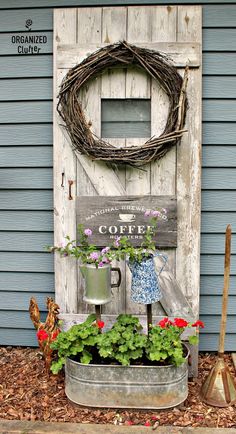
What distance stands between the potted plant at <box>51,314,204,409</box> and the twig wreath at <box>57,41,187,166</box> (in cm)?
108

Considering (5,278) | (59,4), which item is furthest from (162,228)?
(59,4)

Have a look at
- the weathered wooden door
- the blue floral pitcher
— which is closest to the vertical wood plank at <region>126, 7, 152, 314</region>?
the weathered wooden door

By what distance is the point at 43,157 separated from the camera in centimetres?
321

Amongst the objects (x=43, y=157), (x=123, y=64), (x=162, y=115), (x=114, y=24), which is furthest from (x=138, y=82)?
(x=43, y=157)

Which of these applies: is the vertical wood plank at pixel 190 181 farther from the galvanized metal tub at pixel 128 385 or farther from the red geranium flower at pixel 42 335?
the red geranium flower at pixel 42 335

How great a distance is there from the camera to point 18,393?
2.76m

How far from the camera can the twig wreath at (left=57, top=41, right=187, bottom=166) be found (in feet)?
9.32

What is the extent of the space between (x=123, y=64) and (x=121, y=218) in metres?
0.99

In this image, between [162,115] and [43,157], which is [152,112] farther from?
[43,157]

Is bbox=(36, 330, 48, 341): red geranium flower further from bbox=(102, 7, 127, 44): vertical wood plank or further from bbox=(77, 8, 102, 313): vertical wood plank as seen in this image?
bbox=(102, 7, 127, 44): vertical wood plank

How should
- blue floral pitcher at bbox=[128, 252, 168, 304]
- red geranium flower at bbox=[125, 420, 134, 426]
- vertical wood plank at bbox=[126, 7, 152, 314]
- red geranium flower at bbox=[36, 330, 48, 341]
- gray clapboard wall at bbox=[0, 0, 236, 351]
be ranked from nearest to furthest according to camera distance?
1. red geranium flower at bbox=[125, 420, 134, 426]
2. blue floral pitcher at bbox=[128, 252, 168, 304]
3. red geranium flower at bbox=[36, 330, 48, 341]
4. vertical wood plank at bbox=[126, 7, 152, 314]
5. gray clapboard wall at bbox=[0, 0, 236, 351]

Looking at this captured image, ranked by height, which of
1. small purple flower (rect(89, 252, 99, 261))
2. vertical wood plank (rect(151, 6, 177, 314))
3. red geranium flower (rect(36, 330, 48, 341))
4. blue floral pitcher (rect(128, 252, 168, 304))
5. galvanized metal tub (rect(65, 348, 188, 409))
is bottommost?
galvanized metal tub (rect(65, 348, 188, 409))

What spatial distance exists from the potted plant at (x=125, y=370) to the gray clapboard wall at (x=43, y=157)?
789 mm

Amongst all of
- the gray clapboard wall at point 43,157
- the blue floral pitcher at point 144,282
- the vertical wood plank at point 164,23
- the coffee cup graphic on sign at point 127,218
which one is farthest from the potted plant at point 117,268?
the vertical wood plank at point 164,23
